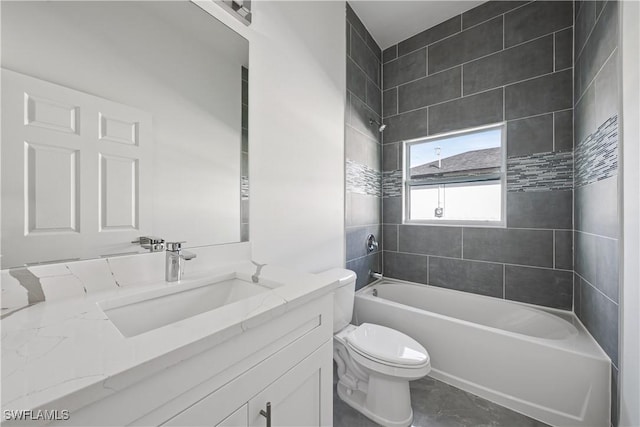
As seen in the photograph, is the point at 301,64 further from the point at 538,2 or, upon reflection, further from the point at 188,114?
the point at 538,2

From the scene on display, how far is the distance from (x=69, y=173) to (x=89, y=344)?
58 cm

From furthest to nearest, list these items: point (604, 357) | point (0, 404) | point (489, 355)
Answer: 1. point (489, 355)
2. point (604, 357)
3. point (0, 404)

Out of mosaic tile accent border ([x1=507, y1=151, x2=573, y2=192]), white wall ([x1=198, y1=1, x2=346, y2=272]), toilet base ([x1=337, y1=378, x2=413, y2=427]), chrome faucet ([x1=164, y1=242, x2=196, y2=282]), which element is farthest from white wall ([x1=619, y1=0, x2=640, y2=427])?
chrome faucet ([x1=164, y1=242, x2=196, y2=282])

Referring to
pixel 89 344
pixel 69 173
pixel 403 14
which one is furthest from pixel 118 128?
pixel 403 14

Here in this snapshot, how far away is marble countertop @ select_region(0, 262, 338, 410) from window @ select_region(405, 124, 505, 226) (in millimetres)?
2066

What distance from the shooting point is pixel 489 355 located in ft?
5.11

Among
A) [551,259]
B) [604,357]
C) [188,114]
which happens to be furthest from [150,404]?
[551,259]

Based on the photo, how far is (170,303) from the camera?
873mm

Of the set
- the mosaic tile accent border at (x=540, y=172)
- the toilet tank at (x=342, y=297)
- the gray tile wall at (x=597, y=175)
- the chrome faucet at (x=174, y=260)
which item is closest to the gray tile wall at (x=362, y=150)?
the toilet tank at (x=342, y=297)

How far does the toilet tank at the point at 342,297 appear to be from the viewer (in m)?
1.66

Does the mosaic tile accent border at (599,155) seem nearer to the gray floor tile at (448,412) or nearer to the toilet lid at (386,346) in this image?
the toilet lid at (386,346)

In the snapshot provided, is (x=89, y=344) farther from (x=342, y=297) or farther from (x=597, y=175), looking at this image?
(x=597, y=175)

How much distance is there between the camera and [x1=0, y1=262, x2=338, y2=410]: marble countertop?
1.23 feet

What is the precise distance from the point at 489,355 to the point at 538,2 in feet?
8.59
